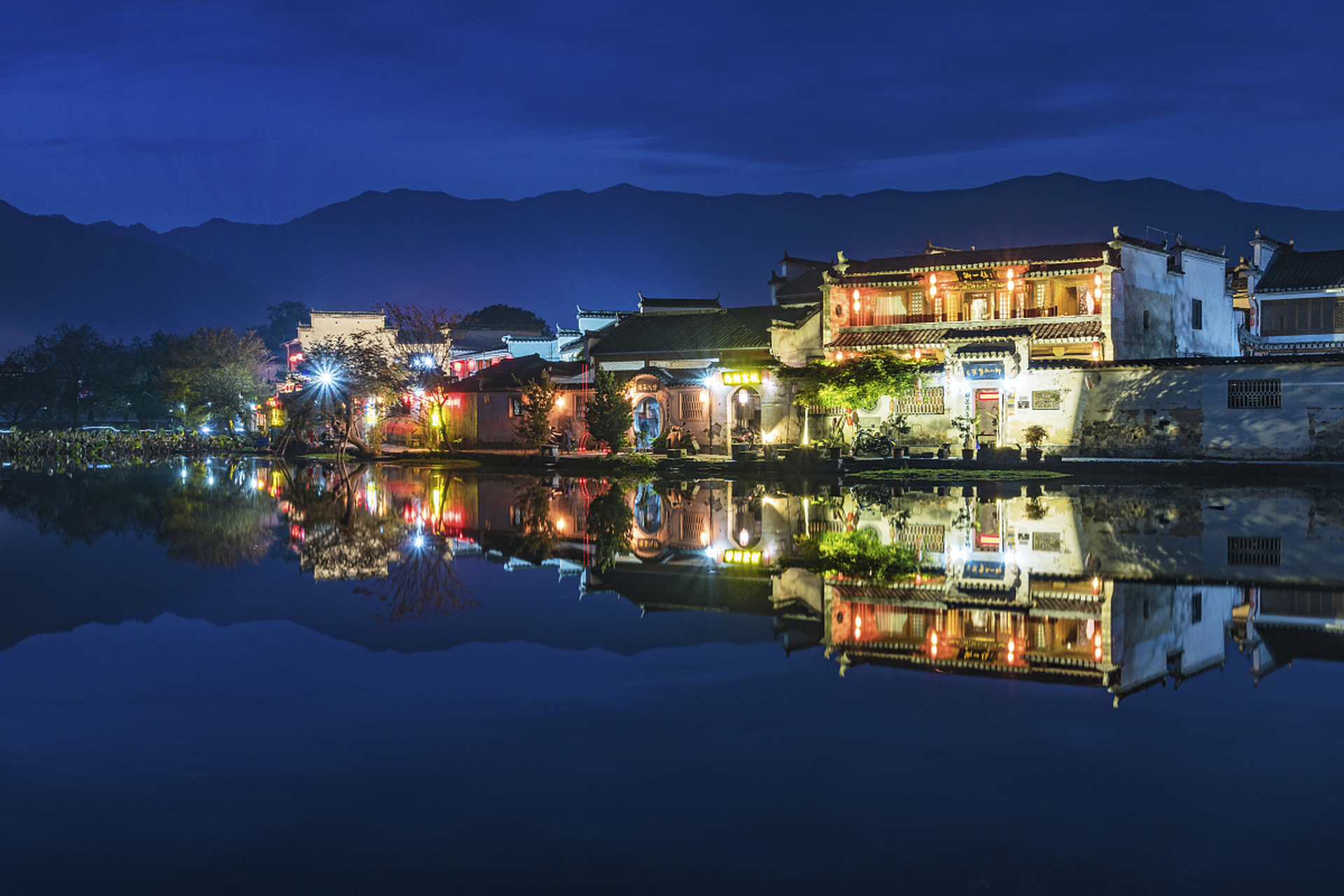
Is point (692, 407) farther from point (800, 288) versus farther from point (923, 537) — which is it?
point (923, 537)

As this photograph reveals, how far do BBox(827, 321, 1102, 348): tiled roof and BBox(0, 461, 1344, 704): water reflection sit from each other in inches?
396

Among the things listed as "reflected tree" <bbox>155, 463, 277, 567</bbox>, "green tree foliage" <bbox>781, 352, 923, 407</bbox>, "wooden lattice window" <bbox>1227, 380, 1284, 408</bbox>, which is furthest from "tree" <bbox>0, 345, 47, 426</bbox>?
"wooden lattice window" <bbox>1227, 380, 1284, 408</bbox>

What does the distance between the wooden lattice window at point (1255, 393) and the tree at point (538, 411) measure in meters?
20.9

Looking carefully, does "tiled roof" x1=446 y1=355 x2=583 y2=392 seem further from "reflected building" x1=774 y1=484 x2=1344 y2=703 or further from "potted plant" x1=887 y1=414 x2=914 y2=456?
"reflected building" x1=774 y1=484 x2=1344 y2=703

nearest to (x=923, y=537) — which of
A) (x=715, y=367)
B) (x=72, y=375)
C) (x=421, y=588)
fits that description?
(x=421, y=588)

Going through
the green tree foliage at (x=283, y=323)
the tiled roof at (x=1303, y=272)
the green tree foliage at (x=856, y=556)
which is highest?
the green tree foliage at (x=283, y=323)

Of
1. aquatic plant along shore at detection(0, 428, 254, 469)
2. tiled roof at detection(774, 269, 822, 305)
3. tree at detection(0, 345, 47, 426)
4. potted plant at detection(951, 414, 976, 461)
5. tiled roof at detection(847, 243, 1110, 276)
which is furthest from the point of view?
tree at detection(0, 345, 47, 426)

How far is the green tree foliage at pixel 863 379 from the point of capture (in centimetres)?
3170

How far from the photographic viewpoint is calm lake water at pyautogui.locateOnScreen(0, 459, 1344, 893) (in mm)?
3965

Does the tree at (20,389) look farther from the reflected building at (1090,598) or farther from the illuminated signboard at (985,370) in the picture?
the reflected building at (1090,598)

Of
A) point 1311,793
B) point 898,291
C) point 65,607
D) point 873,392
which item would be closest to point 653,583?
point 65,607

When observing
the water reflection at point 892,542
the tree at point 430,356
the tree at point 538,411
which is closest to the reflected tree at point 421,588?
the water reflection at point 892,542

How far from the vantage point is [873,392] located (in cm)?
3181

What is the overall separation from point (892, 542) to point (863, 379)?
1892 centimetres
